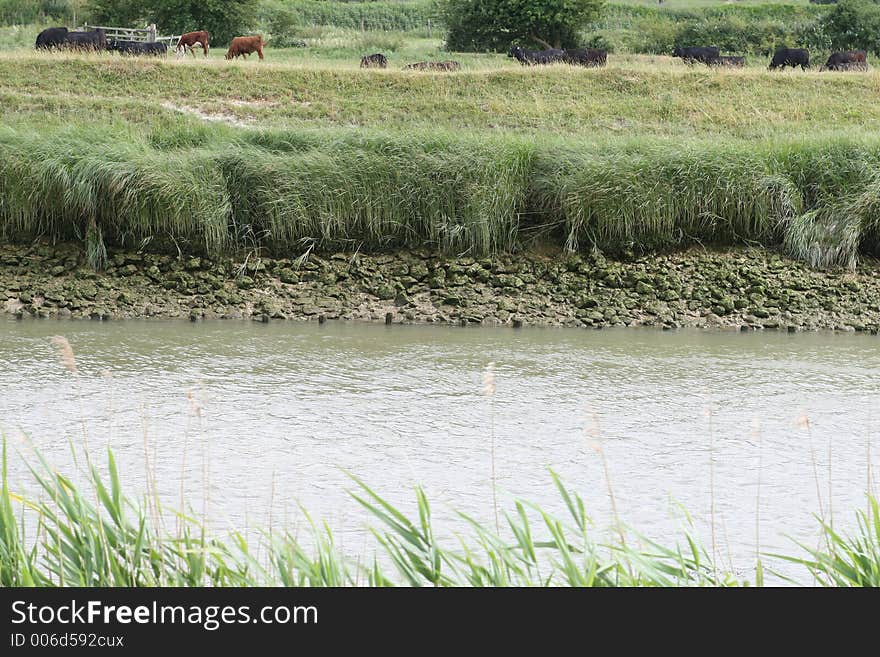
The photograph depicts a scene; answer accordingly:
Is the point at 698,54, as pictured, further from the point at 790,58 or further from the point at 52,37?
the point at 52,37

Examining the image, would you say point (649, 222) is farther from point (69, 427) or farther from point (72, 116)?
point (72, 116)

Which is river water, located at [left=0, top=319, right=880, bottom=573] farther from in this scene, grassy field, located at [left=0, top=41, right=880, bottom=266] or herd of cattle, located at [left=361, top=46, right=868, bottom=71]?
herd of cattle, located at [left=361, top=46, right=868, bottom=71]

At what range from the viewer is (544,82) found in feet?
94.5

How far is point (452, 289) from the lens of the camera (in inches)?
611

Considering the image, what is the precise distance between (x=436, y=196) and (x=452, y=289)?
4.72 ft

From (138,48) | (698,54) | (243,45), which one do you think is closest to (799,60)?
(698,54)

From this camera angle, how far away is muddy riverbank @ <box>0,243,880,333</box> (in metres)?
15.1

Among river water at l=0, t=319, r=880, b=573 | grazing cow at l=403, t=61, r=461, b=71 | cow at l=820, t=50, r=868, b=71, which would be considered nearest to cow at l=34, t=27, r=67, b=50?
grazing cow at l=403, t=61, r=461, b=71

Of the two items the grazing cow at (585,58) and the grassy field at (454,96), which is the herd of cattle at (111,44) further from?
the grazing cow at (585,58)

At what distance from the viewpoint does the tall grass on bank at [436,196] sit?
15.8 meters

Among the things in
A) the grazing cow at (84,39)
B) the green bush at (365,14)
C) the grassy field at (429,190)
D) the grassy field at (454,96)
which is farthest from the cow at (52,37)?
the green bush at (365,14)

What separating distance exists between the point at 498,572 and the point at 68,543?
1693 millimetres
